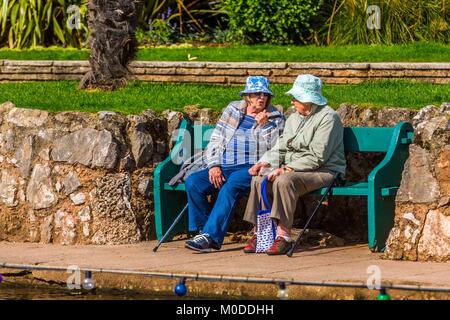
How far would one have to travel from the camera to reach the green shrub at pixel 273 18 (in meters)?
16.7

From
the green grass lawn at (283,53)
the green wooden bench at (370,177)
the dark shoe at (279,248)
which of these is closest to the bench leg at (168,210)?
the green wooden bench at (370,177)

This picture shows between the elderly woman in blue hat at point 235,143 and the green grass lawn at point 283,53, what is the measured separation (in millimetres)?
3838

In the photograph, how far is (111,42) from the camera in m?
12.6

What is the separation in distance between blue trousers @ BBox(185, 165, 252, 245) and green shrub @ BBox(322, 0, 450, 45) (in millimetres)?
6176

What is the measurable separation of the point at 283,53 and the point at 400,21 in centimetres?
183

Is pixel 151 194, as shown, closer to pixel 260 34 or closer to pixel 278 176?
pixel 278 176

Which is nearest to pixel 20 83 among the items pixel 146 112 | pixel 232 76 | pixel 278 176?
pixel 232 76

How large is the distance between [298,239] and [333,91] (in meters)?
2.49

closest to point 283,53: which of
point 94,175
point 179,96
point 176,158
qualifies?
point 179,96

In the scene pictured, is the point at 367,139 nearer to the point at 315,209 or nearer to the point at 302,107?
the point at 302,107

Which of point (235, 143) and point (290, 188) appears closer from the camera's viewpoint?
point (290, 188)

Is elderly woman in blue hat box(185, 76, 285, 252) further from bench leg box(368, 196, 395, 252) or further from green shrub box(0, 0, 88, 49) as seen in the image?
green shrub box(0, 0, 88, 49)

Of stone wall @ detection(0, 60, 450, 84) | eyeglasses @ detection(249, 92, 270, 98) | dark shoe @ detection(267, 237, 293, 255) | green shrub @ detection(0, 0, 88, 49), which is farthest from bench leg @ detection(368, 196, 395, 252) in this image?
green shrub @ detection(0, 0, 88, 49)

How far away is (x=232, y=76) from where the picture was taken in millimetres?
13930
